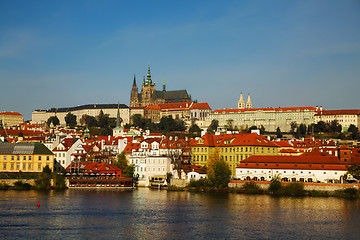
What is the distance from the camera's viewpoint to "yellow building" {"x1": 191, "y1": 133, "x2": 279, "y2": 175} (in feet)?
223

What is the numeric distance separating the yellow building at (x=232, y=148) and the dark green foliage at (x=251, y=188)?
28.5 feet

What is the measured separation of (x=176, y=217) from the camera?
1660 inches

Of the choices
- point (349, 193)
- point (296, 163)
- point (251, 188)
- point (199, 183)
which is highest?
point (296, 163)

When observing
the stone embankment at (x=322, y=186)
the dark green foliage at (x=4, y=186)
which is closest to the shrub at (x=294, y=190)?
the stone embankment at (x=322, y=186)

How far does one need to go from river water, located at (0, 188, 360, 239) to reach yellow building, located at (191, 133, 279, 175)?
41.5ft

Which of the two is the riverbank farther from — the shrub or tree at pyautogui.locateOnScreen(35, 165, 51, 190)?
tree at pyautogui.locateOnScreen(35, 165, 51, 190)

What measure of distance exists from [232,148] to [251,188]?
12.2 metres

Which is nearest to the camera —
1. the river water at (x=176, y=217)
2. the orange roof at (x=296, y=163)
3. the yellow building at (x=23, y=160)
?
the river water at (x=176, y=217)

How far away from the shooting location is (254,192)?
57062 mm

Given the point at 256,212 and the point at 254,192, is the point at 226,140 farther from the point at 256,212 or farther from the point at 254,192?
the point at 256,212

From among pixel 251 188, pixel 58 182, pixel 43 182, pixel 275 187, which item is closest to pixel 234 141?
pixel 251 188

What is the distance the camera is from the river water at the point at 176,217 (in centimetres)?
3578

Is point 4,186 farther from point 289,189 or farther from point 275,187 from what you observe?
point 289,189

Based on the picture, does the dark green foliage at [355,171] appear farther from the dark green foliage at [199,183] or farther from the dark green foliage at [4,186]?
the dark green foliage at [4,186]
